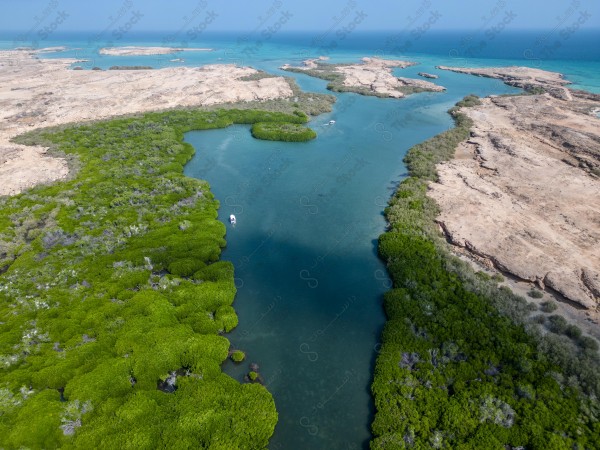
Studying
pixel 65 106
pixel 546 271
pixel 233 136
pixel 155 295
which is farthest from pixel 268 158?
pixel 65 106

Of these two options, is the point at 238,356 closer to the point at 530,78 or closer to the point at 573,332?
the point at 573,332

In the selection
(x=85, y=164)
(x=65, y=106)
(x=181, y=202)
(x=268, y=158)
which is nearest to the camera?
(x=181, y=202)

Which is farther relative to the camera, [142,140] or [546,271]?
[142,140]

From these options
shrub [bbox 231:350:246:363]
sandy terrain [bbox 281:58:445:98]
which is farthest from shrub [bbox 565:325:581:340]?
sandy terrain [bbox 281:58:445:98]

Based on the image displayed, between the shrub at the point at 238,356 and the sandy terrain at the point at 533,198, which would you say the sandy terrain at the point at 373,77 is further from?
the shrub at the point at 238,356

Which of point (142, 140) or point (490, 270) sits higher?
point (490, 270)

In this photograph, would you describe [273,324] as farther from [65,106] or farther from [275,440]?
[65,106]

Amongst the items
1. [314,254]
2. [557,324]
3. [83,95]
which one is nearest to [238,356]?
[314,254]
